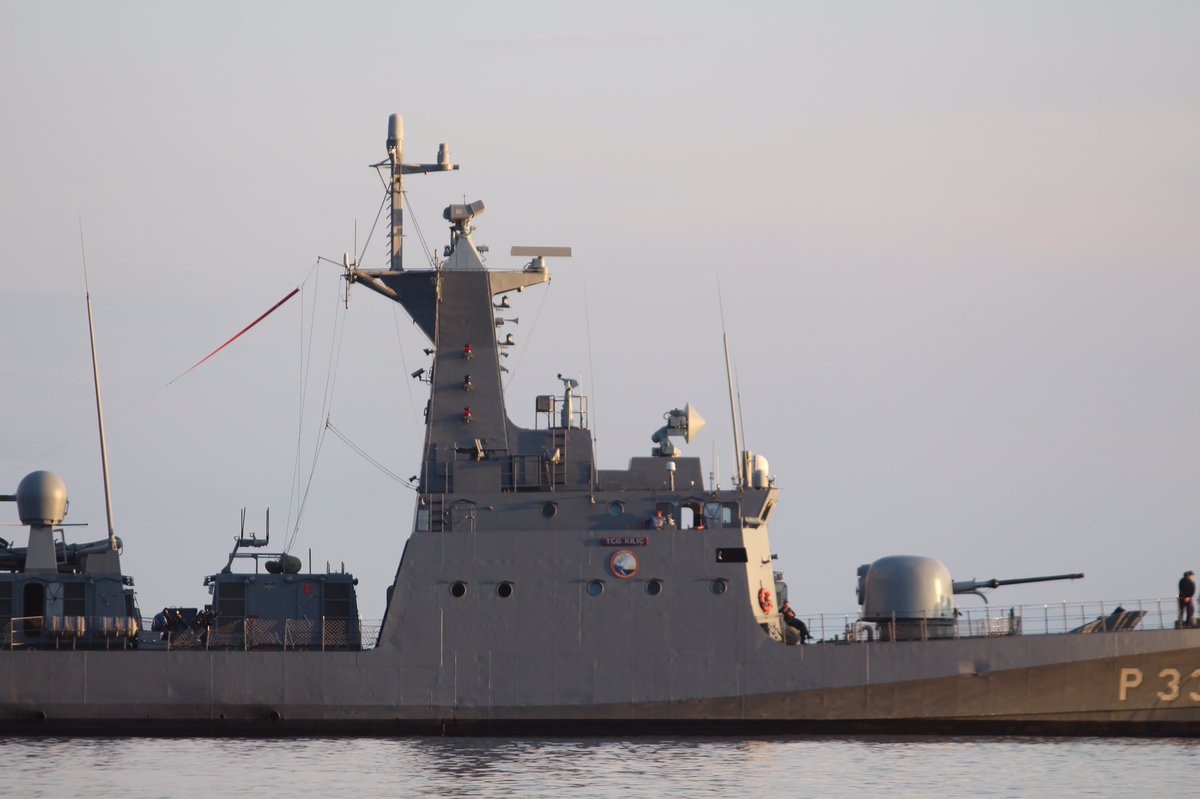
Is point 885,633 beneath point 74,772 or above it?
above

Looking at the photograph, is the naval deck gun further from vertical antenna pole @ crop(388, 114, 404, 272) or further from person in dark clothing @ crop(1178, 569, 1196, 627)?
person in dark clothing @ crop(1178, 569, 1196, 627)

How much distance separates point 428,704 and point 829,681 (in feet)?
20.7

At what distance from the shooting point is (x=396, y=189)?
93.9ft

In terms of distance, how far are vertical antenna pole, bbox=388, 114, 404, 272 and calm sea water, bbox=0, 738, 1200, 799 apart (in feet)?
26.4

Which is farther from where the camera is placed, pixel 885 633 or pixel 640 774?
pixel 885 633

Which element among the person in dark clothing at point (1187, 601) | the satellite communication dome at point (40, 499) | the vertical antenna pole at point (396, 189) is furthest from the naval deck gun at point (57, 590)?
the person in dark clothing at point (1187, 601)

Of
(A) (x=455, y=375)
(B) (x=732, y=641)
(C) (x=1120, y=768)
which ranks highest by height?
(A) (x=455, y=375)

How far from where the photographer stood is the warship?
26.5 meters

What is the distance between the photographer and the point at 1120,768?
23656mm

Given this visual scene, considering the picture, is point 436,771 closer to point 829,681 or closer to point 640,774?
point 640,774

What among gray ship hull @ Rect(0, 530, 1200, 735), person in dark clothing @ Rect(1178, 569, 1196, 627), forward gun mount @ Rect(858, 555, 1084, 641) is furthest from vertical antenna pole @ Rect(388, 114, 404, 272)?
person in dark clothing @ Rect(1178, 569, 1196, 627)

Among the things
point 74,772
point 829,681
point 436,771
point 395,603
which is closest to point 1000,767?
point 829,681

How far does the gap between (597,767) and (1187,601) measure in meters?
10.1

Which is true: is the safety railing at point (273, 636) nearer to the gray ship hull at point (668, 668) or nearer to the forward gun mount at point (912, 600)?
the gray ship hull at point (668, 668)
